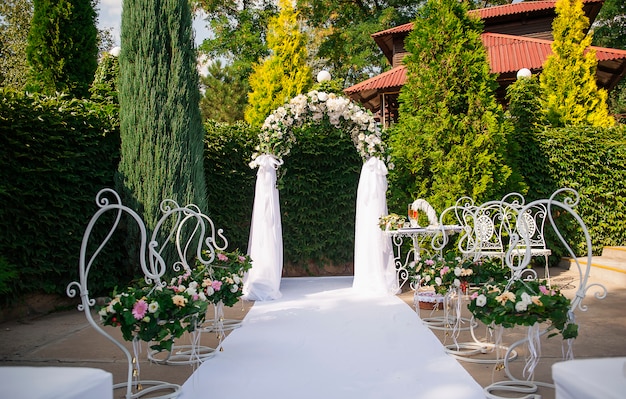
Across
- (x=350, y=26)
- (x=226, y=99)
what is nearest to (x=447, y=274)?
(x=226, y=99)

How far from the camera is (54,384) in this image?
1949 mm

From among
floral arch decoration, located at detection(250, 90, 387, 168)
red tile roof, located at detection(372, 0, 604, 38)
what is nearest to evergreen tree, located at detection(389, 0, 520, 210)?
floral arch decoration, located at detection(250, 90, 387, 168)

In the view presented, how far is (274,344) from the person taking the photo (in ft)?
14.2

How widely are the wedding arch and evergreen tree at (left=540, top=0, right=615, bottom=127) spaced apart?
22.5 feet

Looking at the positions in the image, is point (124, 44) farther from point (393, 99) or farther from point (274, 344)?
point (393, 99)

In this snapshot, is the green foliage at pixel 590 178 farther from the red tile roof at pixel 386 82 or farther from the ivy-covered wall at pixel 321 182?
the red tile roof at pixel 386 82

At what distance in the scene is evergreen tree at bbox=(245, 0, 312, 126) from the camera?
1391cm

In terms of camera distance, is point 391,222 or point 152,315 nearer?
point 152,315

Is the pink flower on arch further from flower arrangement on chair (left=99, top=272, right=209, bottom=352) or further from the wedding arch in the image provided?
the wedding arch

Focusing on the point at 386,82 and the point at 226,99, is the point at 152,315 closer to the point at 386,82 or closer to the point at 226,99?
the point at 386,82

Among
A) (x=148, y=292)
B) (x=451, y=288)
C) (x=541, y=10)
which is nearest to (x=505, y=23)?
(x=541, y=10)

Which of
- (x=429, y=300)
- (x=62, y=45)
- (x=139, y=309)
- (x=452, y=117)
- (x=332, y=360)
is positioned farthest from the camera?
(x=62, y=45)

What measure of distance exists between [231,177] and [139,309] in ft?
17.5

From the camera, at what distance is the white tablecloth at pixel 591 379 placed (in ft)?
5.95
